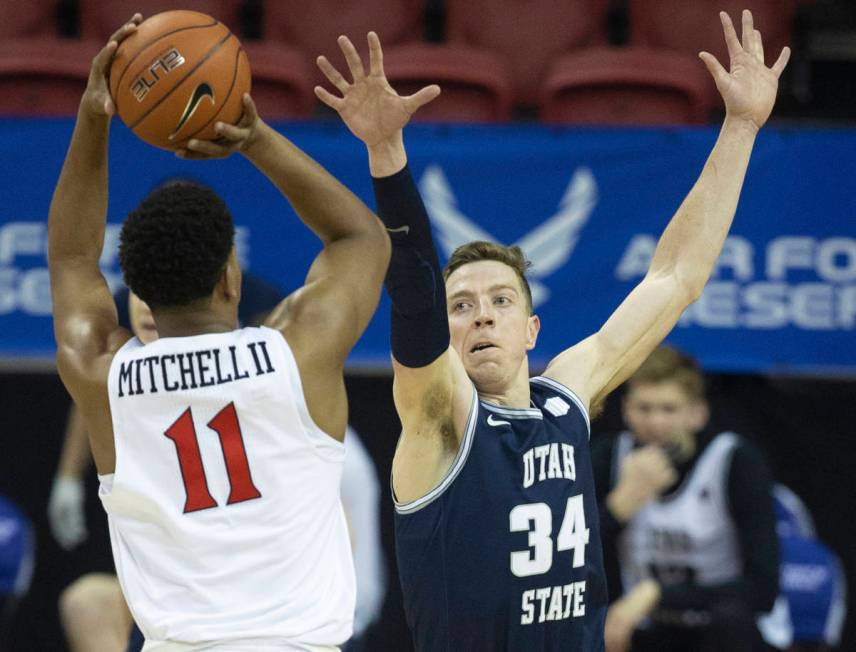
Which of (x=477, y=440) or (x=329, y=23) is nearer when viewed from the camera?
(x=477, y=440)

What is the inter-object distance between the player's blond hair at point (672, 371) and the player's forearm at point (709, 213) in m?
1.89

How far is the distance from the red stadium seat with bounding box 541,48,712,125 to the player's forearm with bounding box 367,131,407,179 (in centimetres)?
422

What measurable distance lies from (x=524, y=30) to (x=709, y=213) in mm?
4225

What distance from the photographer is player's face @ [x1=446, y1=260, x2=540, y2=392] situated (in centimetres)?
393

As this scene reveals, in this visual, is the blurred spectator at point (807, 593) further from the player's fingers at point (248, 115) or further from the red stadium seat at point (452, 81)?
the player's fingers at point (248, 115)

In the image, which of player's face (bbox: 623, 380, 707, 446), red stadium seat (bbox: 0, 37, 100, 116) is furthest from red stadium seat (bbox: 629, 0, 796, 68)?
red stadium seat (bbox: 0, 37, 100, 116)

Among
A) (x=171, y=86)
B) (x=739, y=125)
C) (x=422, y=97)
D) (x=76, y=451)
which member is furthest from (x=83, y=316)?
(x=76, y=451)

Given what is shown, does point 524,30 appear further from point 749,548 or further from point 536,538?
point 536,538

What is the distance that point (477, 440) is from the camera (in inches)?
148

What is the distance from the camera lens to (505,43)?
824 centimetres

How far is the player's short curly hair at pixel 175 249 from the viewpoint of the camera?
9.52 feet

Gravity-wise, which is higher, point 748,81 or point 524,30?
point 524,30

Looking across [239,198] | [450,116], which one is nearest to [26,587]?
[239,198]

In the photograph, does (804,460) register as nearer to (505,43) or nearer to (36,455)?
(505,43)
